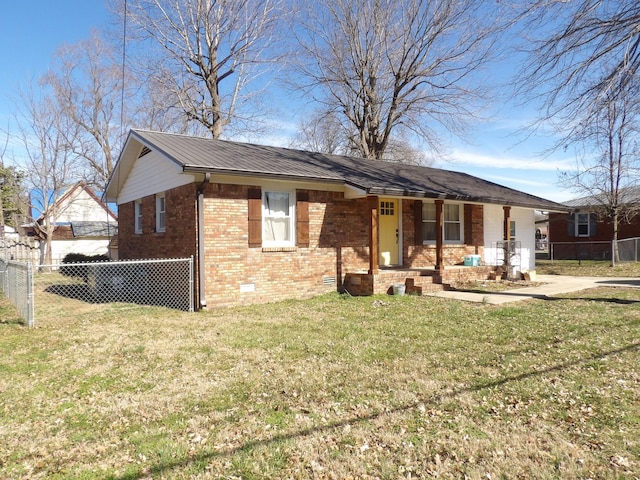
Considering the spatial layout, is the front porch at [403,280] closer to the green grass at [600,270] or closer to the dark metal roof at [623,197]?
the green grass at [600,270]

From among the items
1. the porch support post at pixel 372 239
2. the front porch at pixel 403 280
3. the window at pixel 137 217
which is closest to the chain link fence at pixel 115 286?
the window at pixel 137 217

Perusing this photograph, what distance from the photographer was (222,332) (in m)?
7.28

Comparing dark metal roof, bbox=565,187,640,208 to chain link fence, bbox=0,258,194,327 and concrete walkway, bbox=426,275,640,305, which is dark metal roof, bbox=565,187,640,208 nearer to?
concrete walkway, bbox=426,275,640,305

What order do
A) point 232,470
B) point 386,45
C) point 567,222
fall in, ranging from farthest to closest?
point 567,222
point 386,45
point 232,470

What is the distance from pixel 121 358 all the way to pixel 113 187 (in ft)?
36.3

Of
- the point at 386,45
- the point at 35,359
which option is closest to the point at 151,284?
the point at 35,359

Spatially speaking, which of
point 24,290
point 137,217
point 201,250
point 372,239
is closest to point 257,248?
point 201,250

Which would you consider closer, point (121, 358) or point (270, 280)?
point (121, 358)

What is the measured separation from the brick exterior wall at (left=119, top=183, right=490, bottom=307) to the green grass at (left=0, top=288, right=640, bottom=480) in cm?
212

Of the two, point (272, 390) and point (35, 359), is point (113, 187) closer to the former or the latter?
point (35, 359)

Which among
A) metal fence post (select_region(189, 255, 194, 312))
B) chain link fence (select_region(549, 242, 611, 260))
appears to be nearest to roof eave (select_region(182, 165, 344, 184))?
metal fence post (select_region(189, 255, 194, 312))

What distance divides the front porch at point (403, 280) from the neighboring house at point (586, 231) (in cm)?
1462

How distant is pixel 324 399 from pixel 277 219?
6783mm

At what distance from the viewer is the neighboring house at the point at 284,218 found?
9.62m
